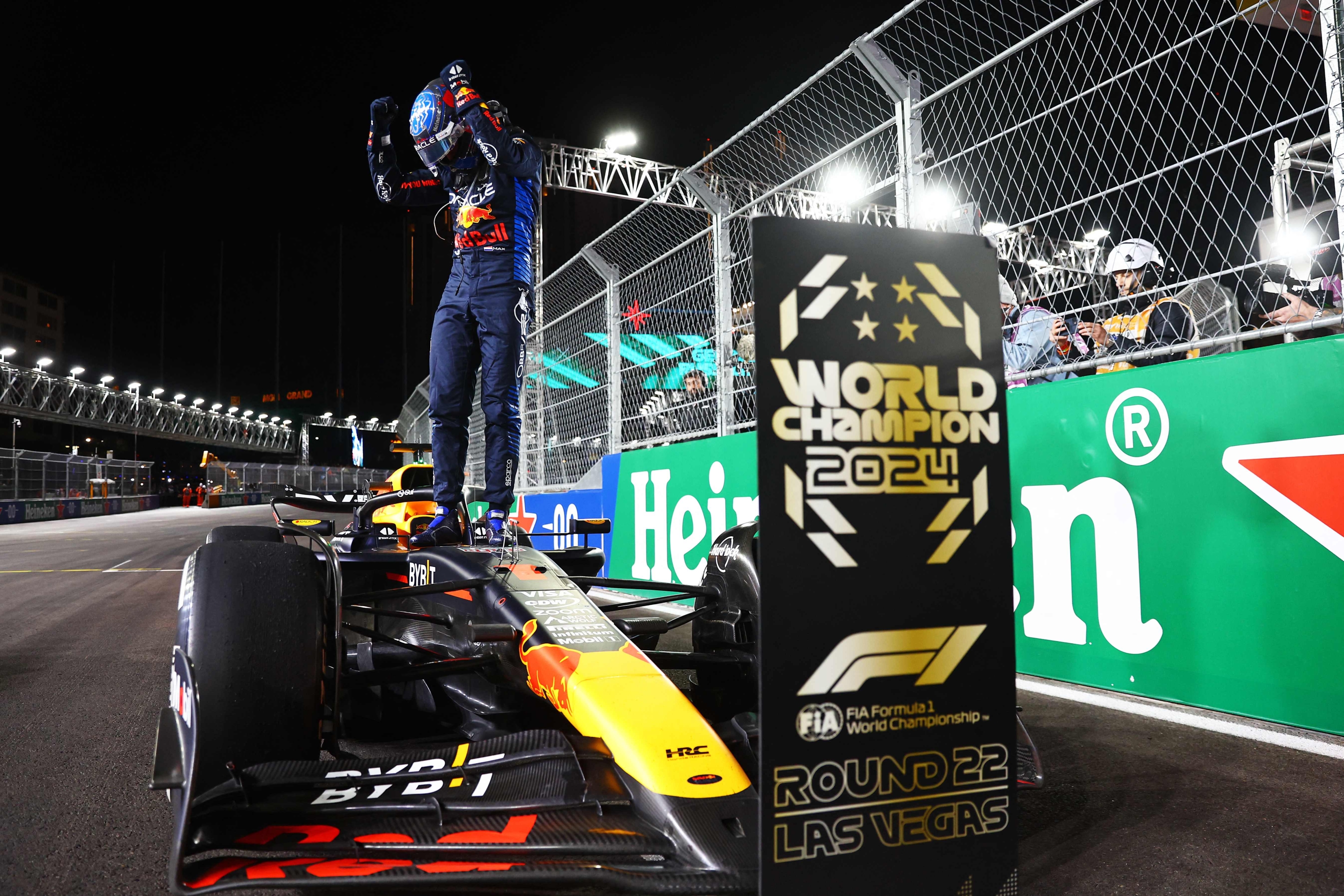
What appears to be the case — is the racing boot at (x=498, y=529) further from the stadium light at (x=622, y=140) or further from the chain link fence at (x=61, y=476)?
the chain link fence at (x=61, y=476)

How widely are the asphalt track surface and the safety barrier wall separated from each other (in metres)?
0.28

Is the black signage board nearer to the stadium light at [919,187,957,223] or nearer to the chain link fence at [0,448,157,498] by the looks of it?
the stadium light at [919,187,957,223]

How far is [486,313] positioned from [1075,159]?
250 cm

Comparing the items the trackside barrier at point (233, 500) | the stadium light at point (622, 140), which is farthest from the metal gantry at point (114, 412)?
the stadium light at point (622, 140)

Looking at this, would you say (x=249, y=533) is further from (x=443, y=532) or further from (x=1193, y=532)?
(x=1193, y=532)

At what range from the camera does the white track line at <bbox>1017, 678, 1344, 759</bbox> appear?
7.87ft

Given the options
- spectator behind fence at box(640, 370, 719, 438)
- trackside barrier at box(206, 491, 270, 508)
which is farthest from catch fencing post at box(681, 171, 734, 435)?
trackside barrier at box(206, 491, 270, 508)

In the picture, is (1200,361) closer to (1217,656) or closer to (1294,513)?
(1294,513)

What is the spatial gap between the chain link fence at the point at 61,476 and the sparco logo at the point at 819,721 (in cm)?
2848

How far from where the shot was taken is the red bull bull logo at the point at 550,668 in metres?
1.91

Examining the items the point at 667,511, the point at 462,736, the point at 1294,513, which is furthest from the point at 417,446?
the point at 1294,513

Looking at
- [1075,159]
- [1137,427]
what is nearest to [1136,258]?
[1075,159]

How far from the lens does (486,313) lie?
10.9 ft

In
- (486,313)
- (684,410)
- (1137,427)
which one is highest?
(486,313)
